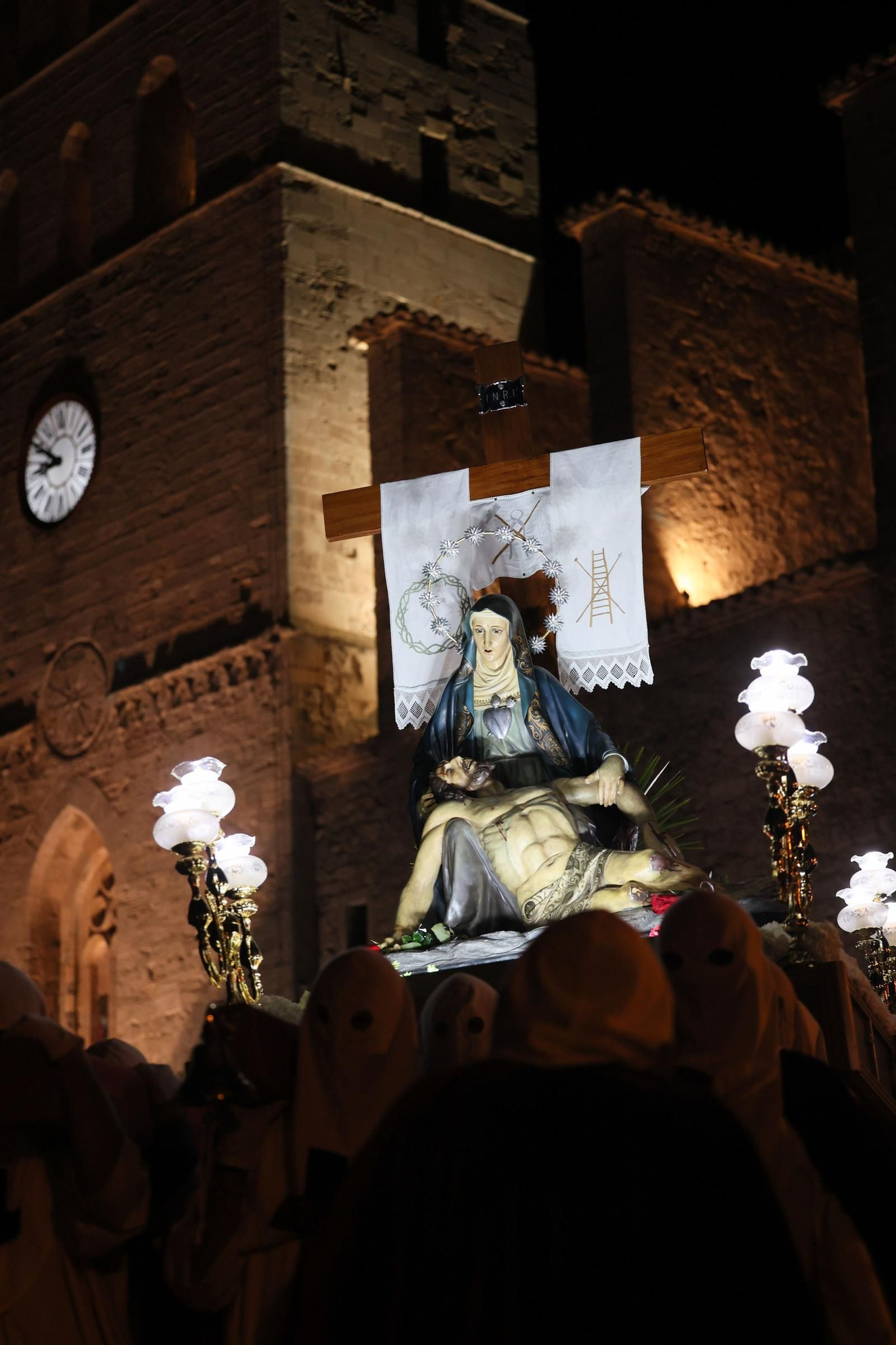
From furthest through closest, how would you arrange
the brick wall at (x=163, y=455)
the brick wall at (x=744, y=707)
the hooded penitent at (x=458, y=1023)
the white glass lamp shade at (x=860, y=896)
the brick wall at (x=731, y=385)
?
the brick wall at (x=163, y=455)
the brick wall at (x=731, y=385)
the brick wall at (x=744, y=707)
the white glass lamp shade at (x=860, y=896)
the hooded penitent at (x=458, y=1023)

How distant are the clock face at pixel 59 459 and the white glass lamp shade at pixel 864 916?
12.9 m

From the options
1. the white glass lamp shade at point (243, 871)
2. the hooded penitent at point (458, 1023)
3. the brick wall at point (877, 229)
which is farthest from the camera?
the brick wall at point (877, 229)

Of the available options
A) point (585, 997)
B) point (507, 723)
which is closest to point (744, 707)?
point (507, 723)

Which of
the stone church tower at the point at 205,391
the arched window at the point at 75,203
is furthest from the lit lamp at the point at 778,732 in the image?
the arched window at the point at 75,203

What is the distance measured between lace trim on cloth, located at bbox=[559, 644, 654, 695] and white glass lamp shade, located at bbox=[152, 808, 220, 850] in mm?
1951

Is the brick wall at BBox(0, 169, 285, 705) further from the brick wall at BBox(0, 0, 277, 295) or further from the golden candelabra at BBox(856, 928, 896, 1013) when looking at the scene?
the golden candelabra at BBox(856, 928, 896, 1013)

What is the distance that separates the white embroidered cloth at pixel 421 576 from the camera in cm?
963

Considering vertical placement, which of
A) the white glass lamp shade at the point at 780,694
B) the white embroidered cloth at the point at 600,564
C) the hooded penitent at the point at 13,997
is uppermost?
the white embroidered cloth at the point at 600,564

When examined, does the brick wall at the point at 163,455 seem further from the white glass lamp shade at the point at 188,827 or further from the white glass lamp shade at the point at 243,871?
the white glass lamp shade at the point at 188,827

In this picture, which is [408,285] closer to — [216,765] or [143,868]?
[143,868]

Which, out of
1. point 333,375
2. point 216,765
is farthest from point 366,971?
point 333,375

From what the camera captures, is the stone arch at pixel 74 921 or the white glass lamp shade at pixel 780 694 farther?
the stone arch at pixel 74 921

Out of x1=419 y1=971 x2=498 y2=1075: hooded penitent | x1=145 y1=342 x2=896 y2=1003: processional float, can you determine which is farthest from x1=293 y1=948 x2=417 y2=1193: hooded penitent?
x1=145 y1=342 x2=896 y2=1003: processional float

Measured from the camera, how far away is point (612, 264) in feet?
60.2
